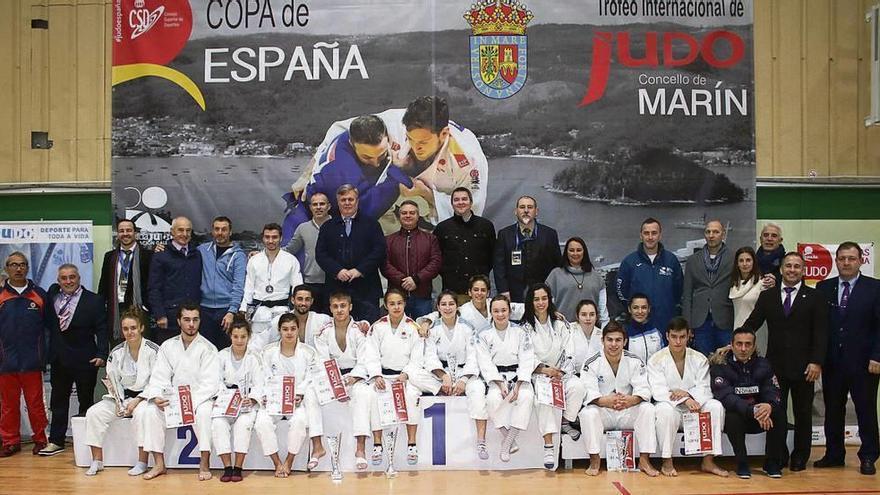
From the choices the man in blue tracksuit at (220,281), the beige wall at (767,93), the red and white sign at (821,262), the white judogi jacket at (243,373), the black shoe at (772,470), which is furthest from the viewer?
the beige wall at (767,93)

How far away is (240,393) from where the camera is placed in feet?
23.2

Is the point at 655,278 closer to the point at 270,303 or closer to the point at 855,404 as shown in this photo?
the point at 855,404

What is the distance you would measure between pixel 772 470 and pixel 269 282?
14.6 ft

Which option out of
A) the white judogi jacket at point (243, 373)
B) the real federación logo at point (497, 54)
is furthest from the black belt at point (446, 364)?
the real federación logo at point (497, 54)

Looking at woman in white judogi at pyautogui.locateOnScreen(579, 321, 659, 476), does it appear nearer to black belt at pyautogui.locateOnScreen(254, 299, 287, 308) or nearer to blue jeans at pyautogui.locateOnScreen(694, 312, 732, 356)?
blue jeans at pyautogui.locateOnScreen(694, 312, 732, 356)

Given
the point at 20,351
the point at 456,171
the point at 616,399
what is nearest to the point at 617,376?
the point at 616,399

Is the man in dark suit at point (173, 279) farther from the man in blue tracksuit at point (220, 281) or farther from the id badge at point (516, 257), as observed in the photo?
the id badge at point (516, 257)

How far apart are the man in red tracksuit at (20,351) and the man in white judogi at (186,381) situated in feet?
4.75

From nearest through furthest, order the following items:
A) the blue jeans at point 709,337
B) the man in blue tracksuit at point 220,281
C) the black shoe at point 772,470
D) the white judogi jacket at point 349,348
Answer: the black shoe at point 772,470, the white judogi jacket at point 349,348, the blue jeans at point 709,337, the man in blue tracksuit at point 220,281

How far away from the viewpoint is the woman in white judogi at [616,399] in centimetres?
689

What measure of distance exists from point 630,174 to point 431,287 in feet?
7.50

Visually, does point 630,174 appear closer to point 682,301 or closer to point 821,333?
point 682,301

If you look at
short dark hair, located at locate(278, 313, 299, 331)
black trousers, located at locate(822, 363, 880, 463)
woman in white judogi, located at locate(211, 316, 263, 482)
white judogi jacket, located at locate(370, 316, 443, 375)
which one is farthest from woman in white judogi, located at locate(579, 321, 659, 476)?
woman in white judogi, located at locate(211, 316, 263, 482)

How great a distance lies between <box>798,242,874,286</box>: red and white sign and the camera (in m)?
8.50
